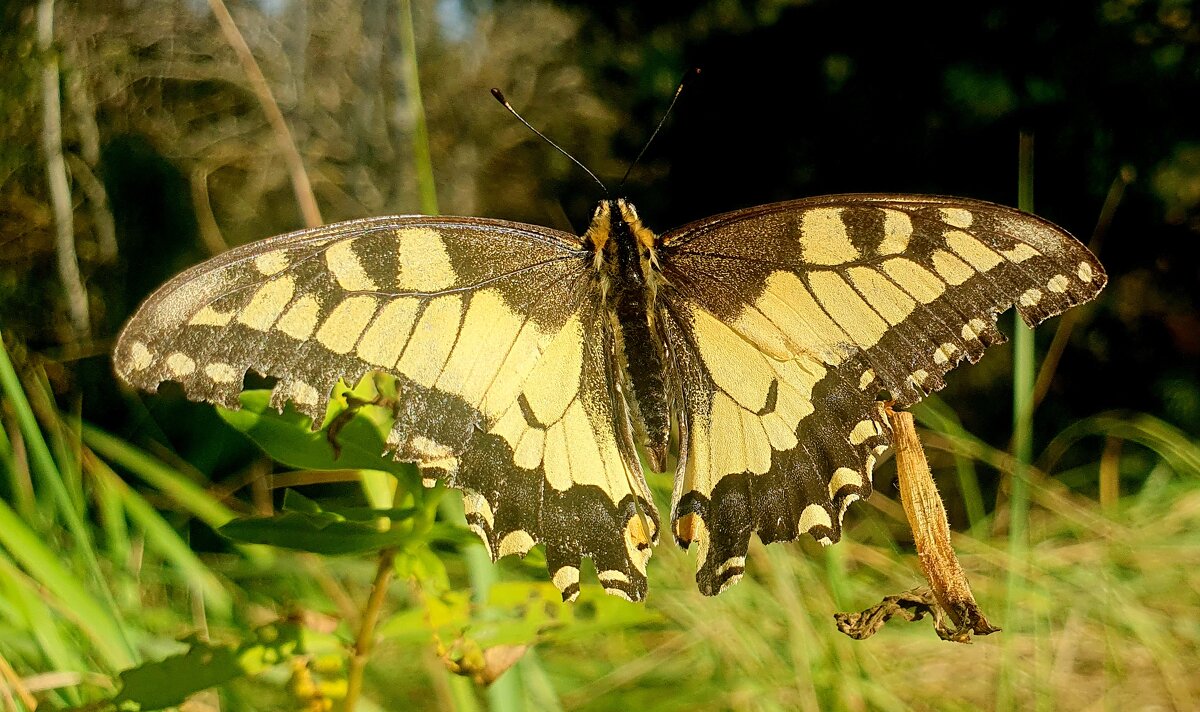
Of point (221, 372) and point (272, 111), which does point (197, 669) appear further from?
point (272, 111)

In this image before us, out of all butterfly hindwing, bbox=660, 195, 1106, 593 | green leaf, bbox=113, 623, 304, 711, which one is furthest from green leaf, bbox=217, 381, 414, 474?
butterfly hindwing, bbox=660, 195, 1106, 593

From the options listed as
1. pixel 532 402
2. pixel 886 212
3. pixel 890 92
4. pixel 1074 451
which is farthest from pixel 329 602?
pixel 1074 451

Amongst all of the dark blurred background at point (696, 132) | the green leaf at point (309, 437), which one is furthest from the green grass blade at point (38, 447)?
the dark blurred background at point (696, 132)

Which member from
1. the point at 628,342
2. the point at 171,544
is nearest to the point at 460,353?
the point at 628,342

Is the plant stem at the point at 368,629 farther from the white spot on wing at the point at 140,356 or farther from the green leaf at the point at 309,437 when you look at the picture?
the white spot on wing at the point at 140,356

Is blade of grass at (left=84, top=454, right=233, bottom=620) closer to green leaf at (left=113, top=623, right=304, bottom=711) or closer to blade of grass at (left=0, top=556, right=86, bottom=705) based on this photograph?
blade of grass at (left=0, top=556, right=86, bottom=705)

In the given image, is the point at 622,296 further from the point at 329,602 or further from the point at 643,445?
the point at 329,602

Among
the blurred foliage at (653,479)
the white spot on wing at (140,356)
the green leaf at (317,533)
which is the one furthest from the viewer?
the blurred foliage at (653,479)
